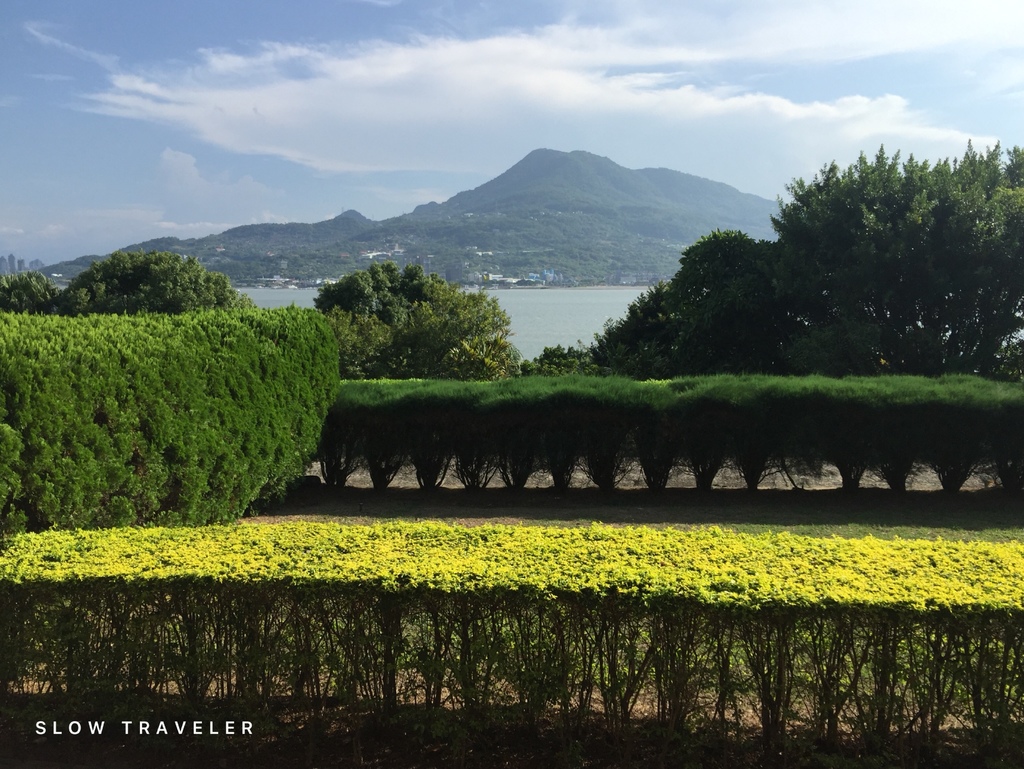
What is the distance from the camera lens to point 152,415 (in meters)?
7.03

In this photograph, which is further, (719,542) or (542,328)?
(542,328)

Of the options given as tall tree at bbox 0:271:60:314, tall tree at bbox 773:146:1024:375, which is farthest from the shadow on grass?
tall tree at bbox 0:271:60:314

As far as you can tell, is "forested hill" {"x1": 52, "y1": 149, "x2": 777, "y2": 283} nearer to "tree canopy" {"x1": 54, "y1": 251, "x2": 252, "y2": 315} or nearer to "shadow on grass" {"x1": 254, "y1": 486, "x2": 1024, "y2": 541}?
"tree canopy" {"x1": 54, "y1": 251, "x2": 252, "y2": 315}

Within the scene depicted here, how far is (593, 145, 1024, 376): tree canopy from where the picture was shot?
16969mm

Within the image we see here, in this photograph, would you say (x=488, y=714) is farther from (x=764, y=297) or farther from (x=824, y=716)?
(x=764, y=297)

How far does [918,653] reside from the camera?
3.44m

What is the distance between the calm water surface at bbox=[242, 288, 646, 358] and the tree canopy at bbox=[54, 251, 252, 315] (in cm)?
264

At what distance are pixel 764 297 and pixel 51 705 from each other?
18.3 metres

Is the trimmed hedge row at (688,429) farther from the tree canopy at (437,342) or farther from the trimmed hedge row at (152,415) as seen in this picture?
the tree canopy at (437,342)

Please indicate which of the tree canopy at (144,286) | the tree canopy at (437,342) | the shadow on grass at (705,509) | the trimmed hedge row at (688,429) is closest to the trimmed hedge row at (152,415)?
the shadow on grass at (705,509)

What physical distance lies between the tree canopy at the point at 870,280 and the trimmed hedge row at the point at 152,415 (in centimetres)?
1264

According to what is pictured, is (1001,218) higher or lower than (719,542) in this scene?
higher

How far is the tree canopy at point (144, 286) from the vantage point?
→ 1373 inches

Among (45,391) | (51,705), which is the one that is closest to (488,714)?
(51,705)
